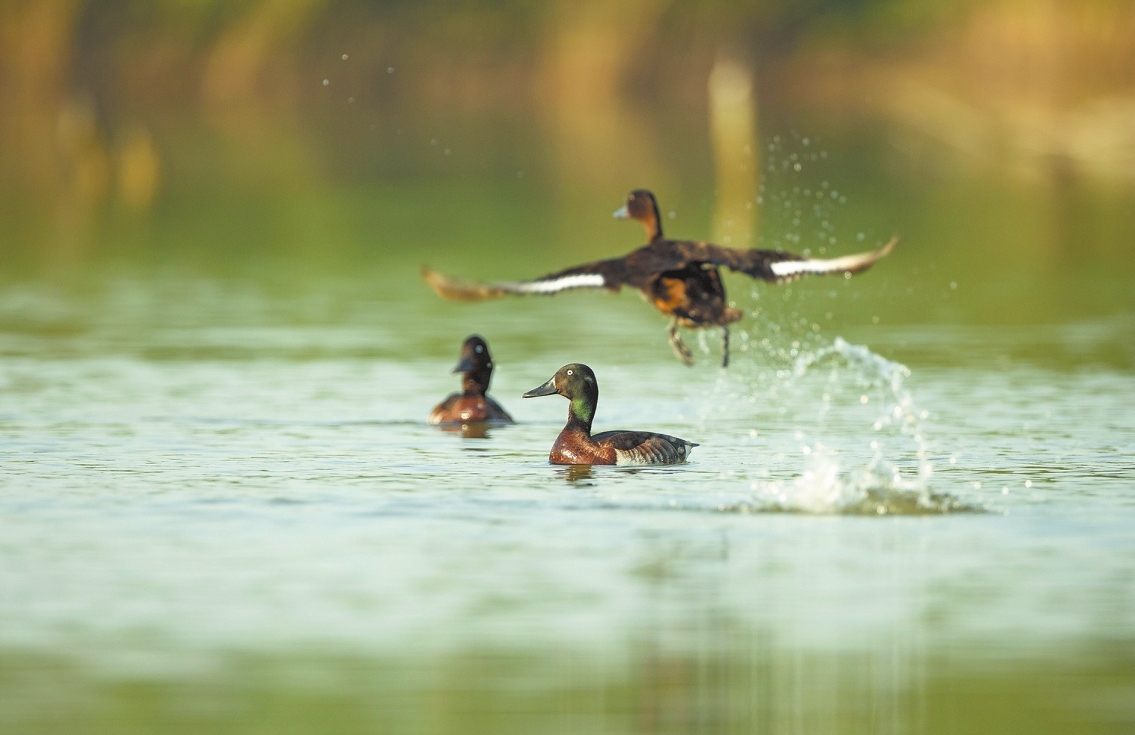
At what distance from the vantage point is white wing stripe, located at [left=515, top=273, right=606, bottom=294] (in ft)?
45.5

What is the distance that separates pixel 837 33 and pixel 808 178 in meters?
32.2

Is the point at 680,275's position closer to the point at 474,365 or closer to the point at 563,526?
the point at 474,365

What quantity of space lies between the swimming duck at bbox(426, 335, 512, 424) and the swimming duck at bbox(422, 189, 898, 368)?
1.59 metres

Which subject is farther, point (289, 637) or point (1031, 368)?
point (1031, 368)

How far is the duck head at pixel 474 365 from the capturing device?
53.5 ft

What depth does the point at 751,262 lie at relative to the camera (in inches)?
559

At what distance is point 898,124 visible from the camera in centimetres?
7194

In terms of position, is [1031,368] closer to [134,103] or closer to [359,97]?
[134,103]

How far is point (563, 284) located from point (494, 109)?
64.5 m

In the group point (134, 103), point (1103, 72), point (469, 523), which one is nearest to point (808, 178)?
point (1103, 72)

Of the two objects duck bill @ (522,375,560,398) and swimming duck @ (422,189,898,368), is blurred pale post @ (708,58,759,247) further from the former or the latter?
duck bill @ (522,375,560,398)

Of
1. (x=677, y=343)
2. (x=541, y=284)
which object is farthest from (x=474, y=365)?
(x=541, y=284)

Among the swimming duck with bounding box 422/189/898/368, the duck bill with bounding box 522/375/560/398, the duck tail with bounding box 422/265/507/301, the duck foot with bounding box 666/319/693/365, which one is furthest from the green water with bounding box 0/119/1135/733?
the duck tail with bounding box 422/265/507/301

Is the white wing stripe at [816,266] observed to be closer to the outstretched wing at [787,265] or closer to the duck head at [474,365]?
the outstretched wing at [787,265]
